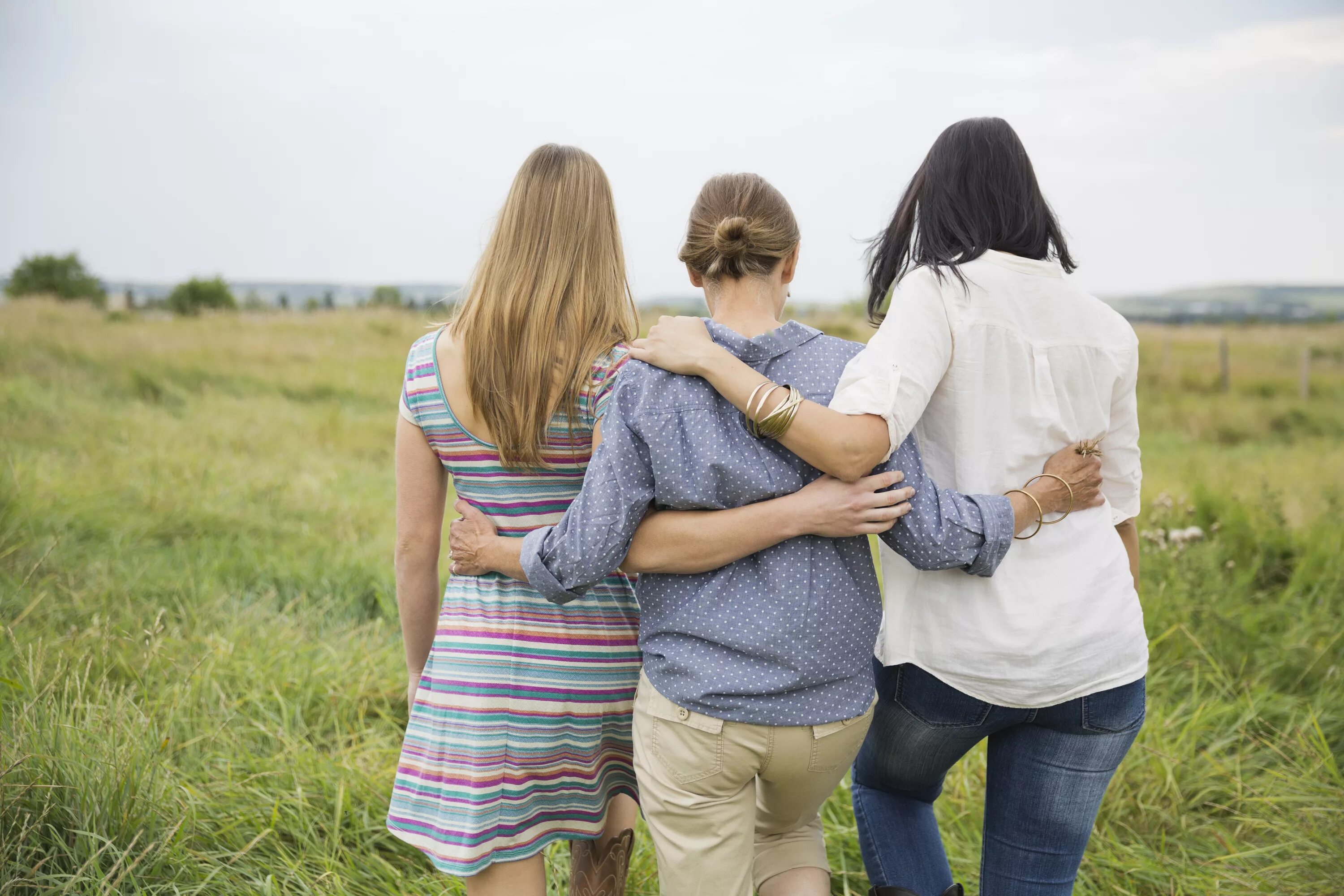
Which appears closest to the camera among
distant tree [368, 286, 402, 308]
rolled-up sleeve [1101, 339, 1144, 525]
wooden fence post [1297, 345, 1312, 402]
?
rolled-up sleeve [1101, 339, 1144, 525]

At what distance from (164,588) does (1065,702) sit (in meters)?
3.81

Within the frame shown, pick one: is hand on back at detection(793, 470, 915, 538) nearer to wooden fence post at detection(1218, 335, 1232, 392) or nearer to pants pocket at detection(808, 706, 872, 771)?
pants pocket at detection(808, 706, 872, 771)

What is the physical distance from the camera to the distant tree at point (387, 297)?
19016 millimetres

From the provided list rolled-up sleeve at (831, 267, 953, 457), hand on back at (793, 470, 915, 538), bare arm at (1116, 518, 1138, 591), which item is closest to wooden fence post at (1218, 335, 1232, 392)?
bare arm at (1116, 518, 1138, 591)

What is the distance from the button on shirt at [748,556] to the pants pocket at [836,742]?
2 cm

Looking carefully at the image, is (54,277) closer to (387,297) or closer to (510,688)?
(387,297)

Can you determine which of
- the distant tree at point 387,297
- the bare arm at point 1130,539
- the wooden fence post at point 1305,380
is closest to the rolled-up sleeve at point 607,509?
the bare arm at point 1130,539

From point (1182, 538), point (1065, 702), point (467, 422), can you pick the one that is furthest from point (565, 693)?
point (1182, 538)

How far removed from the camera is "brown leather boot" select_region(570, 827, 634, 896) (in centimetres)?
188

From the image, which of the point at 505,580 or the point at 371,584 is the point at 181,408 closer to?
the point at 371,584

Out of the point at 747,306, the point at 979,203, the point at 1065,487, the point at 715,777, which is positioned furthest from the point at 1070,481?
the point at 715,777

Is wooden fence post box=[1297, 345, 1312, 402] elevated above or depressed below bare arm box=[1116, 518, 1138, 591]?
below

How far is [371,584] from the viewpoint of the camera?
175 inches

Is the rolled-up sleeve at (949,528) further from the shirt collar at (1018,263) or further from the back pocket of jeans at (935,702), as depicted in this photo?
the shirt collar at (1018,263)
